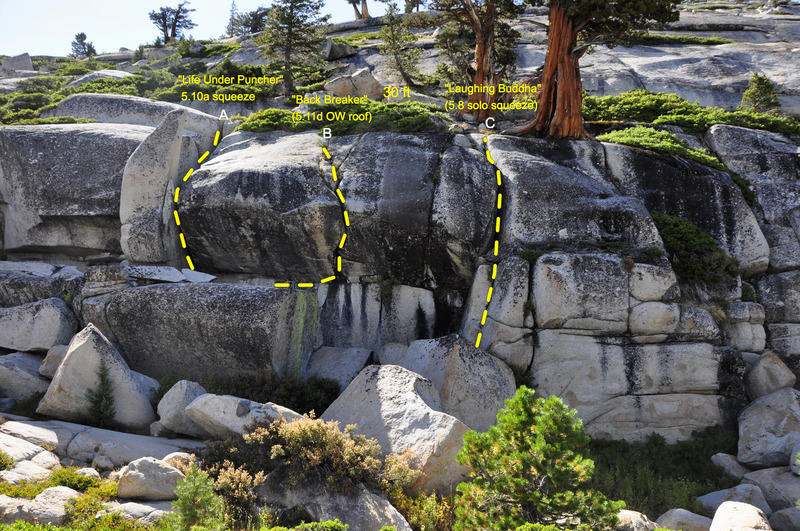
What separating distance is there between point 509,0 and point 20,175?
61.7 feet

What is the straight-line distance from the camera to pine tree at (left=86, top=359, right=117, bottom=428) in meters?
13.6

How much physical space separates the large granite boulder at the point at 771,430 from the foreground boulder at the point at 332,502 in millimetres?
9212

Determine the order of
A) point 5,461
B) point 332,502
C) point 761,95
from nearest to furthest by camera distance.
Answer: point 332,502 < point 5,461 < point 761,95

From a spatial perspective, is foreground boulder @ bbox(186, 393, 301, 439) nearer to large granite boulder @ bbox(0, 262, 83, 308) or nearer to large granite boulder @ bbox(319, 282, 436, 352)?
large granite boulder @ bbox(319, 282, 436, 352)

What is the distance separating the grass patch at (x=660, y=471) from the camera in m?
12.6

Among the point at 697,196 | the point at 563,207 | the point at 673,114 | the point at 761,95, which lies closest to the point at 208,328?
the point at 563,207

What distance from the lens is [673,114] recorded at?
2217 centimetres

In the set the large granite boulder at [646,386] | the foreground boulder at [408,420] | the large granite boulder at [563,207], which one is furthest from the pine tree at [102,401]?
the large granite boulder at [563,207]

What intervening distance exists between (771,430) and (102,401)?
16.0 meters

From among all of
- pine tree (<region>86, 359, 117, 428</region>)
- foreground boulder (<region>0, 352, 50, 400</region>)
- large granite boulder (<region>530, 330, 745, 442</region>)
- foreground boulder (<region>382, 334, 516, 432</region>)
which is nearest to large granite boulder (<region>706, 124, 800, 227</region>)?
large granite boulder (<region>530, 330, 745, 442</region>)

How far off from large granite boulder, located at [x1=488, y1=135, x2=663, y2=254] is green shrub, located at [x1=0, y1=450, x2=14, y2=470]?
511 inches

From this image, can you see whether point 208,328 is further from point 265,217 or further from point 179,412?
point 265,217

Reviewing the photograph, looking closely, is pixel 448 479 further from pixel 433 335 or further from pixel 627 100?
pixel 627 100

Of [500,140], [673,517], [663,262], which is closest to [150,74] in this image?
[500,140]
